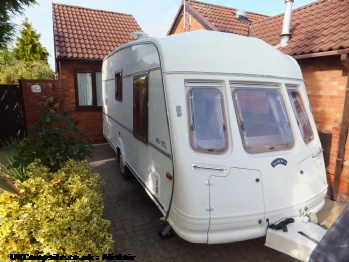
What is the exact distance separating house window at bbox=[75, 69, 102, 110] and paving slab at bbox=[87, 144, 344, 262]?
4.62 metres

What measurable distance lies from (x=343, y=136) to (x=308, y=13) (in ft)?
13.3

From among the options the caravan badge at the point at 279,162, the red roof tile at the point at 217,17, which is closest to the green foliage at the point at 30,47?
the red roof tile at the point at 217,17

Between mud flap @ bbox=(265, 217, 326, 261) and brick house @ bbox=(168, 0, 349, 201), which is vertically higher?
brick house @ bbox=(168, 0, 349, 201)

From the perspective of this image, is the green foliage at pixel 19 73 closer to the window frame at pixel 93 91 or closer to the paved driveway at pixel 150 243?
the window frame at pixel 93 91

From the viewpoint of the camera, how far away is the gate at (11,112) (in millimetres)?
7906

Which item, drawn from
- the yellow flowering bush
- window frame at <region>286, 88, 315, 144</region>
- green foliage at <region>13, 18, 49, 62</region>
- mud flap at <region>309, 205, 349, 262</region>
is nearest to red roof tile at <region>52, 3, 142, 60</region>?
the yellow flowering bush

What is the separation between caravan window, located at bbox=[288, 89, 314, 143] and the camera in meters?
3.39

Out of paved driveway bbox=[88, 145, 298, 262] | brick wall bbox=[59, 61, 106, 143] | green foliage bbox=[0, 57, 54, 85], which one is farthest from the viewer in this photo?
green foliage bbox=[0, 57, 54, 85]

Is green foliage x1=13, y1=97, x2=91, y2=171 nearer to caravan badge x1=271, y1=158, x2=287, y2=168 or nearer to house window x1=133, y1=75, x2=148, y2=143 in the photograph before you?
house window x1=133, y1=75, x2=148, y2=143

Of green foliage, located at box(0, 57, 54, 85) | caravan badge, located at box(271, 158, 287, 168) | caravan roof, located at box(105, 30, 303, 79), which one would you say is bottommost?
caravan badge, located at box(271, 158, 287, 168)

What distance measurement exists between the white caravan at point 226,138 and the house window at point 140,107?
11cm

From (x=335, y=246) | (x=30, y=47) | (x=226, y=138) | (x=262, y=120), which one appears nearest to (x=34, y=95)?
(x=226, y=138)

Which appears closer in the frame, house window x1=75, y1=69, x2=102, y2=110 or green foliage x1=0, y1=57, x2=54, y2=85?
house window x1=75, y1=69, x2=102, y2=110

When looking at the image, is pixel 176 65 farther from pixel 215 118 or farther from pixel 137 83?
pixel 137 83
